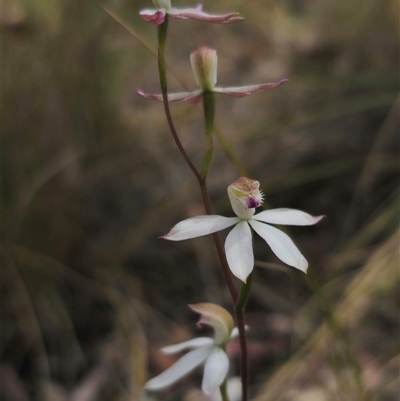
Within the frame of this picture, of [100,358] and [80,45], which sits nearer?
[100,358]

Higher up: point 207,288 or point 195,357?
point 195,357

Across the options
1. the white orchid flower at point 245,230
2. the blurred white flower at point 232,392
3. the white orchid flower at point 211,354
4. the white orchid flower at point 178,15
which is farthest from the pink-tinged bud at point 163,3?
the blurred white flower at point 232,392

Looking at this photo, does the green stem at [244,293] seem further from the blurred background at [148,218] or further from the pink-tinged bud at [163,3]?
the blurred background at [148,218]

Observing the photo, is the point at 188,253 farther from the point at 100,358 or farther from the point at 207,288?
the point at 100,358

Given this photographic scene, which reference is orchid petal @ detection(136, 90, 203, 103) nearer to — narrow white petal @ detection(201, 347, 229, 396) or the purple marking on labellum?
the purple marking on labellum

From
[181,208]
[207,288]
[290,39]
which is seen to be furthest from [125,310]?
[290,39]

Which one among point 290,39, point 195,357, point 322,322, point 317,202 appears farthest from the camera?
point 290,39

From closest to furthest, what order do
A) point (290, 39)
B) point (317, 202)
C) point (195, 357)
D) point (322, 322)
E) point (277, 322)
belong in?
point (195, 357)
point (322, 322)
point (277, 322)
point (317, 202)
point (290, 39)

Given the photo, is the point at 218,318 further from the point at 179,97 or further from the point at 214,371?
the point at 179,97
